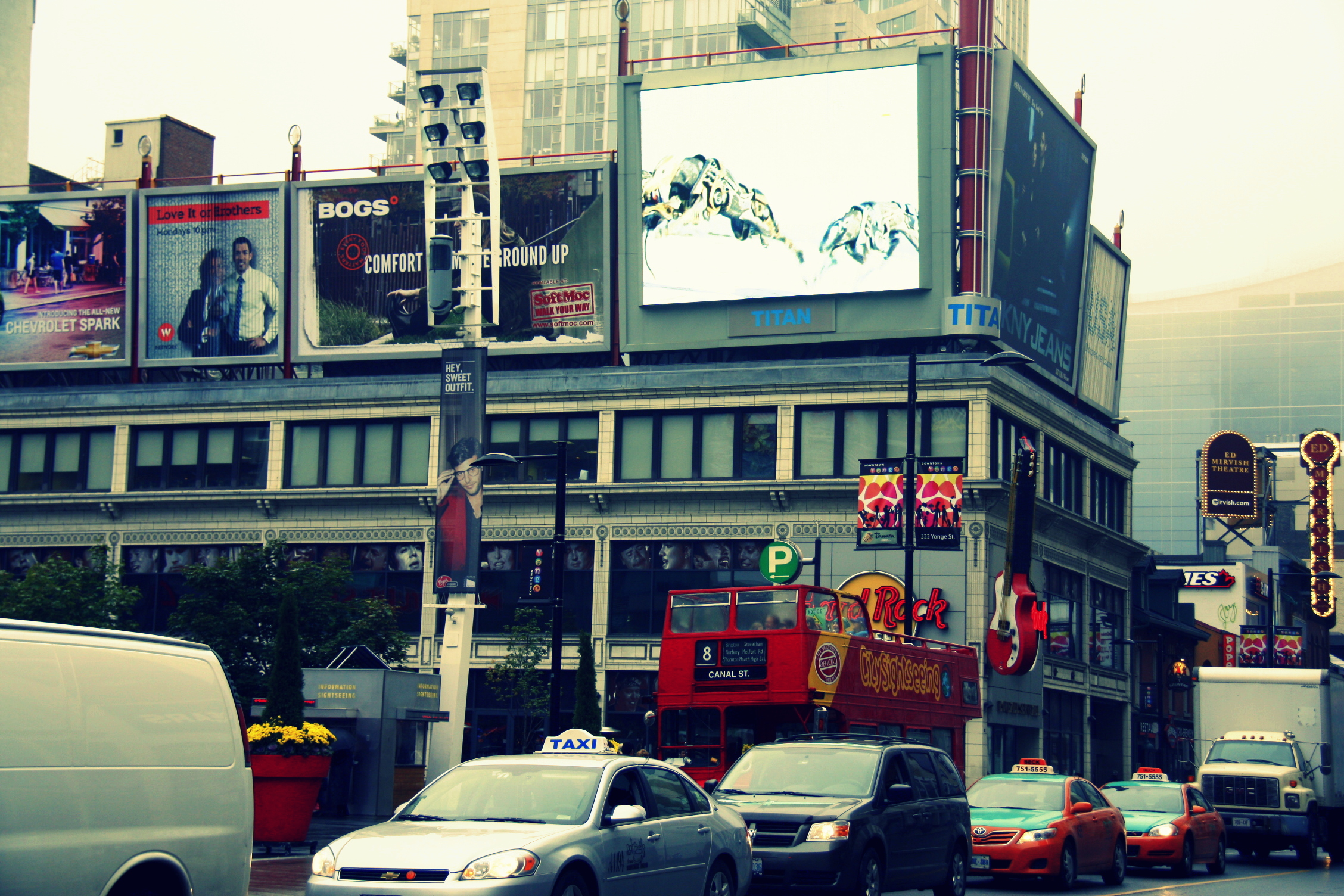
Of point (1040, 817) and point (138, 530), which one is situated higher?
point (138, 530)

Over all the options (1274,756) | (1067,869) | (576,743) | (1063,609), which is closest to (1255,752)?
(1274,756)

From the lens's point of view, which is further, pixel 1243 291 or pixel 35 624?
pixel 1243 291

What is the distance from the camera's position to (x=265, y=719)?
24.0 metres

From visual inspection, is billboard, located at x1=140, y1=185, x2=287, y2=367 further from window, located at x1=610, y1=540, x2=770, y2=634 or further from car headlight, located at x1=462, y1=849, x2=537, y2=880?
car headlight, located at x1=462, y1=849, x2=537, y2=880

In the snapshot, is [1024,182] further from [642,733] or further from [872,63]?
[642,733]

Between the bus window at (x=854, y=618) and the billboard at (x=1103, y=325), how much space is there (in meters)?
37.7

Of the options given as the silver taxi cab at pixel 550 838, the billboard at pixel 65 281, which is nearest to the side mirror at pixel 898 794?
the silver taxi cab at pixel 550 838

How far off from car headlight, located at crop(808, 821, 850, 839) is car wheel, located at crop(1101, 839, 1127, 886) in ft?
26.6

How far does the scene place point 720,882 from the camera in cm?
1471

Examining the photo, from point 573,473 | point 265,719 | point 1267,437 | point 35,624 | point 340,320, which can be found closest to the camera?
point 35,624

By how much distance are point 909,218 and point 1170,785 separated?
27087mm

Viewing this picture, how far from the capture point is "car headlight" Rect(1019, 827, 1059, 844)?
21.1 m

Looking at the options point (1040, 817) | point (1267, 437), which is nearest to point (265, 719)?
point (1040, 817)

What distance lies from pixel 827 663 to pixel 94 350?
43283mm
